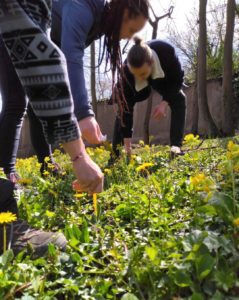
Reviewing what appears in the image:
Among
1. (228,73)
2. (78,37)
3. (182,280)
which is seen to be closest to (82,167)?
(182,280)

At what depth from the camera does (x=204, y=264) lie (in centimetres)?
131

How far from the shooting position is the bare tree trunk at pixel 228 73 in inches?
464

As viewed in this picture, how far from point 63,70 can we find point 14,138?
1.45m

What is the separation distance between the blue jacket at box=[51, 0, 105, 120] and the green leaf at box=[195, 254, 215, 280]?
2.88 ft

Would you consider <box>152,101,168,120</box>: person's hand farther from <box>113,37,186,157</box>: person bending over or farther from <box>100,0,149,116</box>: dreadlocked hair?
<box>100,0,149,116</box>: dreadlocked hair

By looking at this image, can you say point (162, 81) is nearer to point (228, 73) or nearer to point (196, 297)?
point (196, 297)

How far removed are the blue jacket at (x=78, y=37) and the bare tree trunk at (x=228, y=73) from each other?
982cm

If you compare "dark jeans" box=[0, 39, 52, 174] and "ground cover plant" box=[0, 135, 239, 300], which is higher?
"dark jeans" box=[0, 39, 52, 174]

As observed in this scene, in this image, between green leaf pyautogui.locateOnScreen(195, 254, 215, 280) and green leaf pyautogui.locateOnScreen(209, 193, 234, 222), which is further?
green leaf pyautogui.locateOnScreen(209, 193, 234, 222)

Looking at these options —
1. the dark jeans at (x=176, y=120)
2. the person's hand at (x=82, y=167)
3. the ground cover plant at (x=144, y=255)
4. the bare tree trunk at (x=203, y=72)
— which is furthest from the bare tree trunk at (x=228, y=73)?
the person's hand at (x=82, y=167)

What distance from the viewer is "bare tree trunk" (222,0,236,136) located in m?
11.8

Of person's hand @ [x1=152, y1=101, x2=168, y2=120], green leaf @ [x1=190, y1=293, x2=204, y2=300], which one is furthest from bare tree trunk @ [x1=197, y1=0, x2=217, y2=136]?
green leaf @ [x1=190, y1=293, x2=204, y2=300]

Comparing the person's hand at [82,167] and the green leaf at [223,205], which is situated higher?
the person's hand at [82,167]

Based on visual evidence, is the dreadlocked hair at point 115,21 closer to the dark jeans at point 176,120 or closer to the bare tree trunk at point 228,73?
the dark jeans at point 176,120
